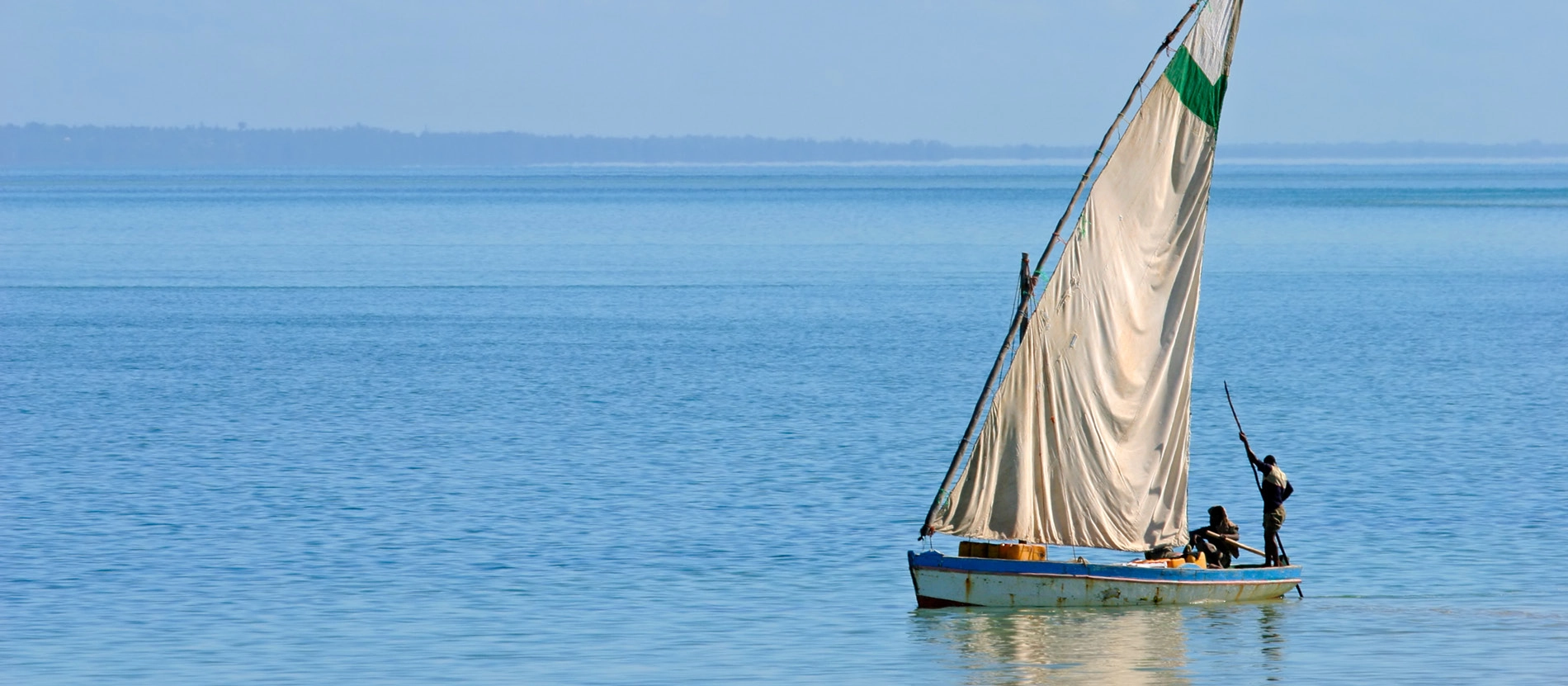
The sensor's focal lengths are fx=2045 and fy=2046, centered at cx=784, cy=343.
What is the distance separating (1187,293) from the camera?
25.6 meters

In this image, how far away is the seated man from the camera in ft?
86.6

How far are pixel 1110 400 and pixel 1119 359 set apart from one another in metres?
0.53

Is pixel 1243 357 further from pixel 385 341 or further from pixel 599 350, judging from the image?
pixel 385 341

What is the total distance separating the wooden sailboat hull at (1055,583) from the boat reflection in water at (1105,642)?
7.5 inches

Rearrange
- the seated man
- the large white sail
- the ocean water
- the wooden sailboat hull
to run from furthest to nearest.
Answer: the seated man, the wooden sailboat hull, the ocean water, the large white sail

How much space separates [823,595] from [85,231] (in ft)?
556

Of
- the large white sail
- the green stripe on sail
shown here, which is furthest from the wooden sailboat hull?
the green stripe on sail

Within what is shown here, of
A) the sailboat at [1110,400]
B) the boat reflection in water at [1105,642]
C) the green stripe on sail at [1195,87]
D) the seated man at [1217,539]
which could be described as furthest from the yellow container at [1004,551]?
the green stripe on sail at [1195,87]

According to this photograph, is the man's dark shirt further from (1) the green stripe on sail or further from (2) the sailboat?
(1) the green stripe on sail

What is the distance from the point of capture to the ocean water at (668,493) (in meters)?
24.9

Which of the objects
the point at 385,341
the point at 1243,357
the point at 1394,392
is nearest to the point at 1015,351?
the point at 1394,392

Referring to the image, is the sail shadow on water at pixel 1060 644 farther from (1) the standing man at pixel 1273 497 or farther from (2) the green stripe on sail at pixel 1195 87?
(2) the green stripe on sail at pixel 1195 87

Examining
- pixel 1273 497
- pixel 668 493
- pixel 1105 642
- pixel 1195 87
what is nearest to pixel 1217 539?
pixel 1273 497

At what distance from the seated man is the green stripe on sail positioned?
16.8 feet
